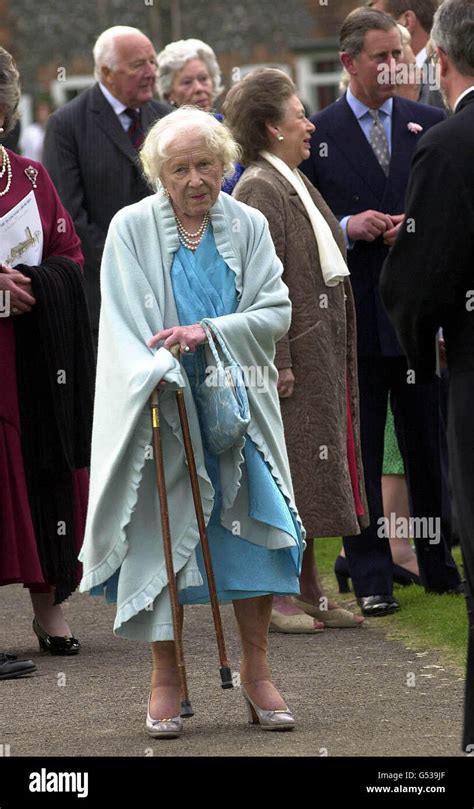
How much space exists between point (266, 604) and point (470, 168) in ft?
5.96

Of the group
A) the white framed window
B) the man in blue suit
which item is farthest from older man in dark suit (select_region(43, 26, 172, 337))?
the white framed window

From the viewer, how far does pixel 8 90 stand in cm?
698

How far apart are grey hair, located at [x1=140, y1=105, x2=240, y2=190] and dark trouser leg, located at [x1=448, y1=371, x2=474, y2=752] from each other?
1.35 metres

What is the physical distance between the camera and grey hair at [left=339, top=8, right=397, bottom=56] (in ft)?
26.9

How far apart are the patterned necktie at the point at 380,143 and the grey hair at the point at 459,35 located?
3.21 meters

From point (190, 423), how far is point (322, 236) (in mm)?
1982

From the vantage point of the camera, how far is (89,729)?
586 centimetres

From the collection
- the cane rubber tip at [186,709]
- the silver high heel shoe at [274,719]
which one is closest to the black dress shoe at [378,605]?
the silver high heel shoe at [274,719]

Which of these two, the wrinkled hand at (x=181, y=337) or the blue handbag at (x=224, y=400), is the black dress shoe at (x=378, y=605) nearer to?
the blue handbag at (x=224, y=400)

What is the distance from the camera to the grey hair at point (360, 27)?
8203mm

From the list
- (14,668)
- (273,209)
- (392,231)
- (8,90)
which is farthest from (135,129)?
(14,668)

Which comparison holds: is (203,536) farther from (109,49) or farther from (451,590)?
(109,49)

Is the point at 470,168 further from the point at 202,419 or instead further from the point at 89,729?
the point at 89,729
